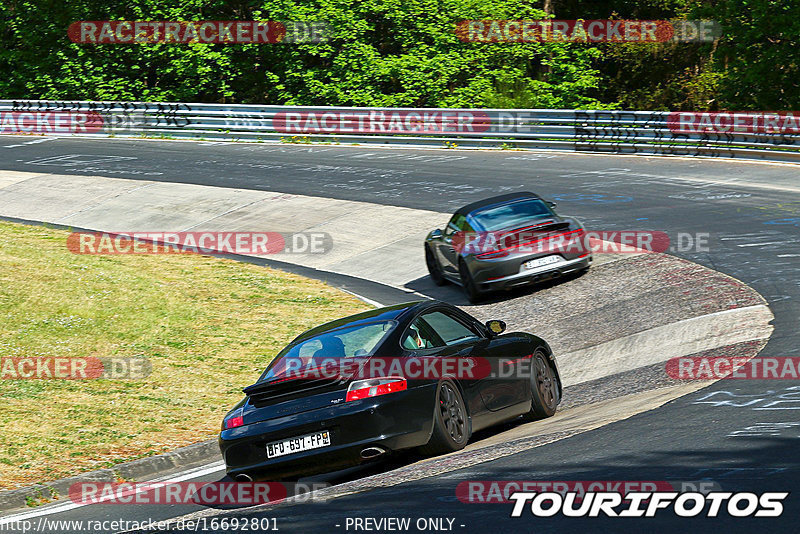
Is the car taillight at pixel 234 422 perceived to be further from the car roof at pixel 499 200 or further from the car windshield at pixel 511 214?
the car roof at pixel 499 200

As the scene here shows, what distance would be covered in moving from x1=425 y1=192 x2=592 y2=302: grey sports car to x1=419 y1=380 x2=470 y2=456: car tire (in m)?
7.91

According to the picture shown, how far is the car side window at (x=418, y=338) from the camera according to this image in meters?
8.59

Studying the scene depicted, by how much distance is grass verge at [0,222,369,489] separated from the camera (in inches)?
407

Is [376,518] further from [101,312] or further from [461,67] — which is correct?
[461,67]

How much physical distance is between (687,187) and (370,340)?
16.4 metres

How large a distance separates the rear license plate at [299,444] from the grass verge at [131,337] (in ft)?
8.00

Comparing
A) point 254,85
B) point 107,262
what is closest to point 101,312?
point 107,262

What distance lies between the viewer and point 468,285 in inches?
664

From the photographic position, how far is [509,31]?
41188 millimetres

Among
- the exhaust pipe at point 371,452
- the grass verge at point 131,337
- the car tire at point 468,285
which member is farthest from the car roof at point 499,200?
the exhaust pipe at point 371,452

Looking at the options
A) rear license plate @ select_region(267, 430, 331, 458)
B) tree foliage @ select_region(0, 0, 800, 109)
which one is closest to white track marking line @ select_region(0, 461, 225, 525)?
rear license plate @ select_region(267, 430, 331, 458)

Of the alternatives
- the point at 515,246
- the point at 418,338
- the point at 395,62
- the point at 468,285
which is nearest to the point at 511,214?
the point at 515,246

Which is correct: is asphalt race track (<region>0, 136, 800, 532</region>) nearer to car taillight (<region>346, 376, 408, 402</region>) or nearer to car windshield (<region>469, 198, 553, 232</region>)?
car taillight (<region>346, 376, 408, 402</region>)

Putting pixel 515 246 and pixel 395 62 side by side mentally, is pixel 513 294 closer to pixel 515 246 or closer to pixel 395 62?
pixel 515 246
